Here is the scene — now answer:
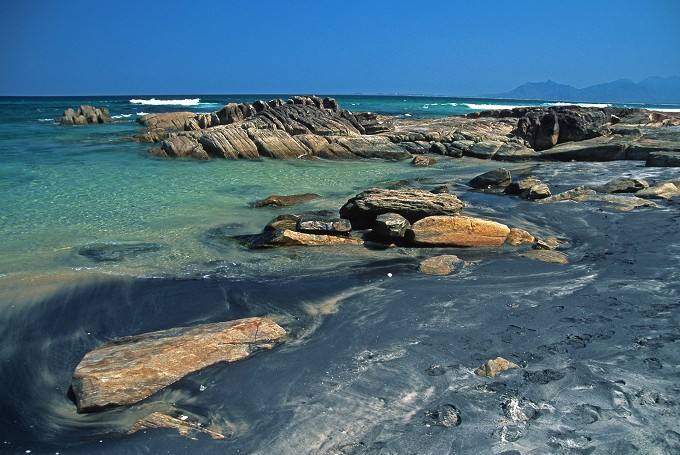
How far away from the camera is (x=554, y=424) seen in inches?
133

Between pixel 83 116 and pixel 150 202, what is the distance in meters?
35.5

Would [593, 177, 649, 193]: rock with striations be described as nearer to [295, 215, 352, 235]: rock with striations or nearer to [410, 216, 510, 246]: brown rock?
[410, 216, 510, 246]: brown rock

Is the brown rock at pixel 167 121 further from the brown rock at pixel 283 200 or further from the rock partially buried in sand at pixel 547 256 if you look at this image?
the rock partially buried in sand at pixel 547 256

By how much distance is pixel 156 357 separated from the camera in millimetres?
4332

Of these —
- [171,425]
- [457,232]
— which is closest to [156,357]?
[171,425]

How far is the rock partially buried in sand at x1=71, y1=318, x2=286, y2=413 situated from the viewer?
397cm

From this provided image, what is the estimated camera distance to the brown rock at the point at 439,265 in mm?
6902

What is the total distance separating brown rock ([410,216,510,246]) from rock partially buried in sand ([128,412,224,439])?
520 centimetres

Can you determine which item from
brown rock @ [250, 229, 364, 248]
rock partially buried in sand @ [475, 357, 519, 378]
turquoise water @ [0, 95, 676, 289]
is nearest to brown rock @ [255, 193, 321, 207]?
turquoise water @ [0, 95, 676, 289]

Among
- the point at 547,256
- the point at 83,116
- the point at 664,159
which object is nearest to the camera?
the point at 547,256

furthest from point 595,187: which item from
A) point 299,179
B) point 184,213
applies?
point 184,213

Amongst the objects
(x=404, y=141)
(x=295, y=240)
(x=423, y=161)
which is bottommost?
(x=295, y=240)

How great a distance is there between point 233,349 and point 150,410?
3.20 ft

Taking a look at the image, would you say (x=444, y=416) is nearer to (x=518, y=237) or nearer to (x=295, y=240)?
(x=295, y=240)
